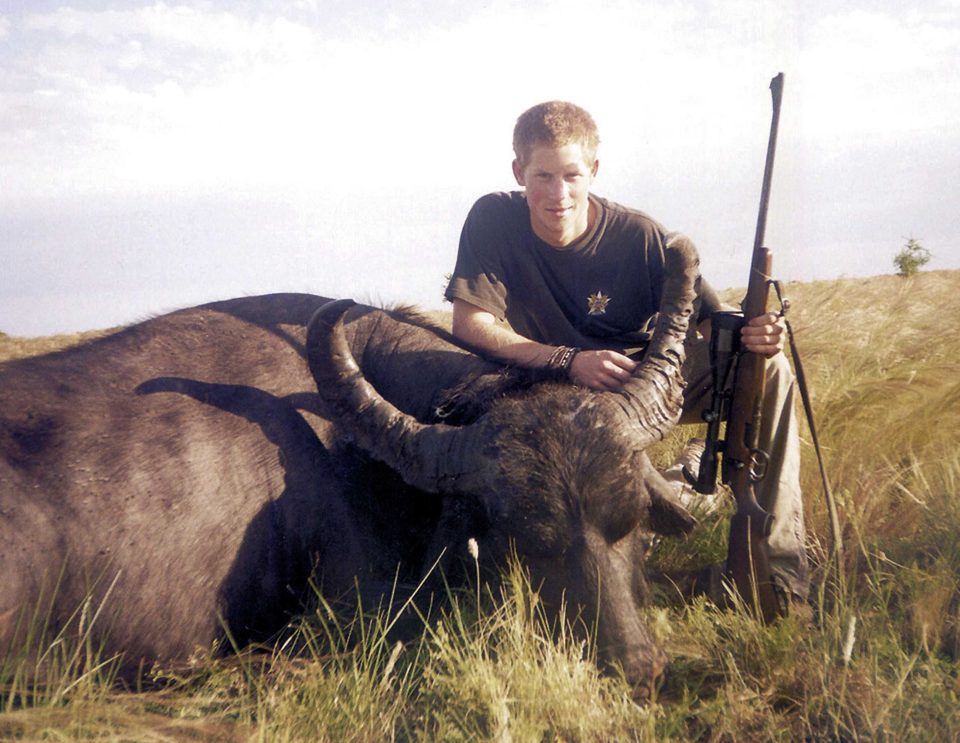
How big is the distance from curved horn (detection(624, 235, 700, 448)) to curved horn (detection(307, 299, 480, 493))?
0.85 meters

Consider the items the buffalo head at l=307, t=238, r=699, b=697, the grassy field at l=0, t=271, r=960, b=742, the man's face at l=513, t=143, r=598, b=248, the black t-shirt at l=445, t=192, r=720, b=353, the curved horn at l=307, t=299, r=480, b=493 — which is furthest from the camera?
the black t-shirt at l=445, t=192, r=720, b=353

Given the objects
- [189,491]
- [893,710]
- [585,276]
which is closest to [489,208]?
[585,276]

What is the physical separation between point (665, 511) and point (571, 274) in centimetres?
175

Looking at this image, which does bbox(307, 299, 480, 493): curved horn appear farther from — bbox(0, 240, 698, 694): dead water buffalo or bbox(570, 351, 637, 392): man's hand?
bbox(570, 351, 637, 392): man's hand

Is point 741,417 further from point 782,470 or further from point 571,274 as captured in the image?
point 571,274

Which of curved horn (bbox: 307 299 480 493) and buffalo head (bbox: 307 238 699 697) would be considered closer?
buffalo head (bbox: 307 238 699 697)

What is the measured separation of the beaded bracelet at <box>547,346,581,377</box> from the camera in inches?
163

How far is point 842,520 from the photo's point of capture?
482 cm

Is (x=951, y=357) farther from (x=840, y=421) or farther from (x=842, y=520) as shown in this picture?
(x=842, y=520)

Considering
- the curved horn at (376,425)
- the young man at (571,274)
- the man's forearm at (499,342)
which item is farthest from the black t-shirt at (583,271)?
the curved horn at (376,425)

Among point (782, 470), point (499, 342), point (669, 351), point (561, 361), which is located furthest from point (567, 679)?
point (782, 470)

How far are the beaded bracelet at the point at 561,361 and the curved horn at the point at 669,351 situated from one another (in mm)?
320

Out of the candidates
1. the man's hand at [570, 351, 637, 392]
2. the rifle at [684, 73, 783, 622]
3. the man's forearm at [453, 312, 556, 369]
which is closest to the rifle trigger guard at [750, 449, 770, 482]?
the rifle at [684, 73, 783, 622]

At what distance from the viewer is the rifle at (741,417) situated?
3.91 meters
